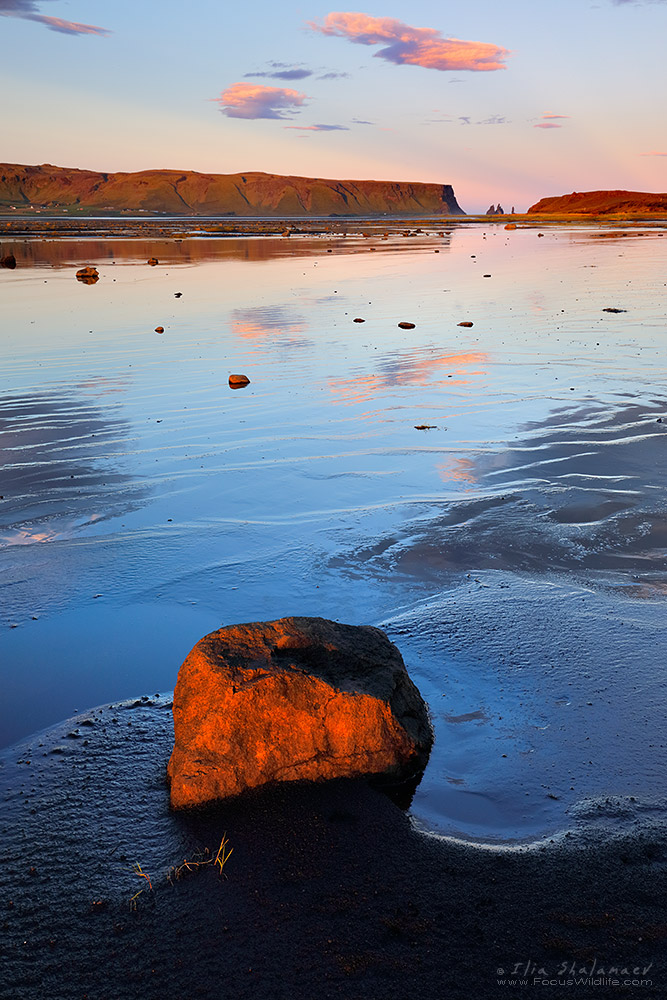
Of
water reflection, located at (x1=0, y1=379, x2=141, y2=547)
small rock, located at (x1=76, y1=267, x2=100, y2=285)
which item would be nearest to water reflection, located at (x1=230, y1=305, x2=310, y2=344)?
water reflection, located at (x1=0, y1=379, x2=141, y2=547)

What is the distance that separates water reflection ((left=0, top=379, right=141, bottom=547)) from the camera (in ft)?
27.4

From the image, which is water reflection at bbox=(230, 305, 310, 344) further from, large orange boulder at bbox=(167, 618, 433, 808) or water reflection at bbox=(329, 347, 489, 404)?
large orange boulder at bbox=(167, 618, 433, 808)

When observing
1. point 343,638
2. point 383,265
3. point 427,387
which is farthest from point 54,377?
point 383,265

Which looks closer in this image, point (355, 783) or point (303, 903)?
point (303, 903)

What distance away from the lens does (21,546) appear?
7.67 metres

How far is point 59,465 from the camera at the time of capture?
10055 mm

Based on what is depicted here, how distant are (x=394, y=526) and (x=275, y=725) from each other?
156 inches

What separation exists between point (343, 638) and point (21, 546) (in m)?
4.10

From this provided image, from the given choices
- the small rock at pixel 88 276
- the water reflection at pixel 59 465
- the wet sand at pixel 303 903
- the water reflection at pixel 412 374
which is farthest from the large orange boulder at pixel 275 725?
the small rock at pixel 88 276

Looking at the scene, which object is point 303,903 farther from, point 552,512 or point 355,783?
point 552,512

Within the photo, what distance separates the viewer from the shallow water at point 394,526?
5031 millimetres

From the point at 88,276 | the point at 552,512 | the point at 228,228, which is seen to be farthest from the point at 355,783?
the point at 228,228

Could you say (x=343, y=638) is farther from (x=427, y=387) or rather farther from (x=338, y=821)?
(x=427, y=387)

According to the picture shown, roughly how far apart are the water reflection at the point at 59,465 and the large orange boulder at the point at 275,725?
13.1 ft
